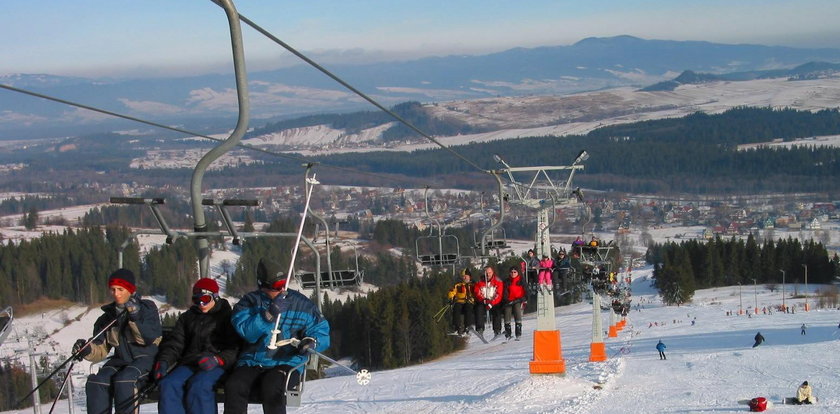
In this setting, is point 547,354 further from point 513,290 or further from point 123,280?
point 123,280

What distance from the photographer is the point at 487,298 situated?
59.4 ft

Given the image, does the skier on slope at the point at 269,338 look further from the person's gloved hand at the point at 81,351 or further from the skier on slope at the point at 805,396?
the skier on slope at the point at 805,396

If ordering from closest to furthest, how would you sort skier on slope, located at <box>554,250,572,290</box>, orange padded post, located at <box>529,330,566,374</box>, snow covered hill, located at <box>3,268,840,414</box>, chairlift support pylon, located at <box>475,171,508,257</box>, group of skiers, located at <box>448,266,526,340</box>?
chairlift support pylon, located at <box>475,171,508,257</box> → group of skiers, located at <box>448,266,526,340</box> → snow covered hill, located at <box>3,268,840,414</box> → skier on slope, located at <box>554,250,572,290</box> → orange padded post, located at <box>529,330,566,374</box>

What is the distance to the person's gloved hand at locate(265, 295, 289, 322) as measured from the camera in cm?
770

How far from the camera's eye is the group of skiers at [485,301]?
18.0m

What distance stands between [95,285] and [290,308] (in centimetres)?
6341

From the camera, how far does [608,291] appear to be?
97.4 ft

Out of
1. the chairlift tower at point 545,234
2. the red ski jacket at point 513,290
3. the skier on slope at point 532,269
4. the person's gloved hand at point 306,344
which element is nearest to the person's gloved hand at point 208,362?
the person's gloved hand at point 306,344

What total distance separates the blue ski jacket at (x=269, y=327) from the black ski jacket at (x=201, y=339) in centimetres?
17

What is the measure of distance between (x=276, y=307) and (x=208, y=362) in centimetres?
66

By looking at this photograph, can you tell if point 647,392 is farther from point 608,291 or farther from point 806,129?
point 806,129

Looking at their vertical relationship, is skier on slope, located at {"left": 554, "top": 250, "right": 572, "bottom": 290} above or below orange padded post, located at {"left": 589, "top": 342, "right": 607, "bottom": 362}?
above

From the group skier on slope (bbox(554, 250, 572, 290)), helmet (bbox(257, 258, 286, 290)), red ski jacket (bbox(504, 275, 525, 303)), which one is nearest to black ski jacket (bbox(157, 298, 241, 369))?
helmet (bbox(257, 258, 286, 290))

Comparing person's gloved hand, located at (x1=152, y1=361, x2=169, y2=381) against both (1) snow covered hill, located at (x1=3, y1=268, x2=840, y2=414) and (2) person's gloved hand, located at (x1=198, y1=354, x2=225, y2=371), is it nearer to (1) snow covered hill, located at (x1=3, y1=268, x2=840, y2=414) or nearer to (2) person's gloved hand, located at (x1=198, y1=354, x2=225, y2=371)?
(2) person's gloved hand, located at (x1=198, y1=354, x2=225, y2=371)
